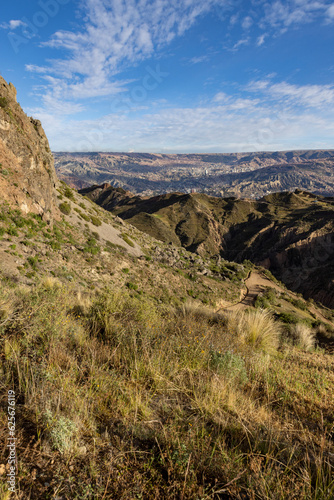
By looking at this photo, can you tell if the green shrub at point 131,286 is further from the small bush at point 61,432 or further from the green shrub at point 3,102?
the small bush at point 61,432

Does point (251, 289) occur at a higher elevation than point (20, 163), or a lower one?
lower

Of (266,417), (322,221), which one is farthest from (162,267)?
(322,221)

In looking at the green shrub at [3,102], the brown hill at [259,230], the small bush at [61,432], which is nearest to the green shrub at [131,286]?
the green shrub at [3,102]

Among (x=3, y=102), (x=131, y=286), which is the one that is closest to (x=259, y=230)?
(x=131, y=286)

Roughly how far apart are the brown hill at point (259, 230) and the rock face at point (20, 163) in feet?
212

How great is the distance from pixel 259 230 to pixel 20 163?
10305cm

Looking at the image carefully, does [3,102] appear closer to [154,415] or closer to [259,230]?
[154,415]

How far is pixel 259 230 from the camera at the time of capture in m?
105

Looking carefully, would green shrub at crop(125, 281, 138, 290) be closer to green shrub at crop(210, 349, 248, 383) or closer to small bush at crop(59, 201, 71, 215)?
small bush at crop(59, 201, 71, 215)

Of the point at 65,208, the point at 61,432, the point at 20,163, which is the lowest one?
the point at 61,432

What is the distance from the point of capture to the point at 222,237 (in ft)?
373

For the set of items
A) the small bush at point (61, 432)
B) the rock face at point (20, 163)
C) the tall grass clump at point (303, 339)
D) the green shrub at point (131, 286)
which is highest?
the rock face at point (20, 163)

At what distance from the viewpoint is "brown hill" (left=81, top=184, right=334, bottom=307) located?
7569 centimetres

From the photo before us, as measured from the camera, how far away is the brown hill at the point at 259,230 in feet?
248
